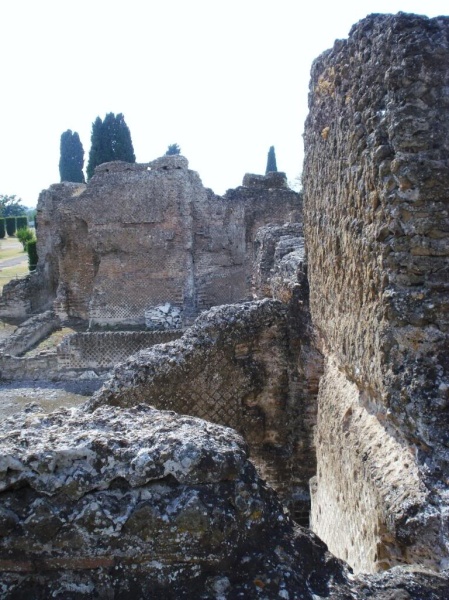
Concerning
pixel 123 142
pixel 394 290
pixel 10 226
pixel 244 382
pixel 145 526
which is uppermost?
pixel 123 142

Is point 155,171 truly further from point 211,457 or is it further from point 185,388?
point 211,457

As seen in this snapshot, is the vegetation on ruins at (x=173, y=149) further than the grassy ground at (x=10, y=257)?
Yes

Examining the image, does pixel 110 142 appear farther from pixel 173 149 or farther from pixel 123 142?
pixel 173 149

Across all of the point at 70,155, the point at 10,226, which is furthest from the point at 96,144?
the point at 10,226

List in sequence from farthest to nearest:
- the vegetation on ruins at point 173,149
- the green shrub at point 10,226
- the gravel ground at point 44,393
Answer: the green shrub at point 10,226 < the vegetation on ruins at point 173,149 < the gravel ground at point 44,393

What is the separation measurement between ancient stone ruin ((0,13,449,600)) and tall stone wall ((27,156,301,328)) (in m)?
11.7

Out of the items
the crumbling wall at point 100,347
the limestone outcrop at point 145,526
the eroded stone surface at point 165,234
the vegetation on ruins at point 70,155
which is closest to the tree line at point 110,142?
the vegetation on ruins at point 70,155

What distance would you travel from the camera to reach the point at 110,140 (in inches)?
1383

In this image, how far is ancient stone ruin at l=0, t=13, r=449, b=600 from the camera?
181 centimetres

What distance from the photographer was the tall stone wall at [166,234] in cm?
1628

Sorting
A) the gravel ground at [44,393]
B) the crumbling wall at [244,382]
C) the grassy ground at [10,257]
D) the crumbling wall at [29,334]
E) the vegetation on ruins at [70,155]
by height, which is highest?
the vegetation on ruins at [70,155]

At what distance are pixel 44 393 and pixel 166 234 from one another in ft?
21.2

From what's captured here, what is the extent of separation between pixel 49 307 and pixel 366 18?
18.4 meters

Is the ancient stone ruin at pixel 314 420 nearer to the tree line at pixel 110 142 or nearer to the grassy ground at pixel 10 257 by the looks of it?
the grassy ground at pixel 10 257
